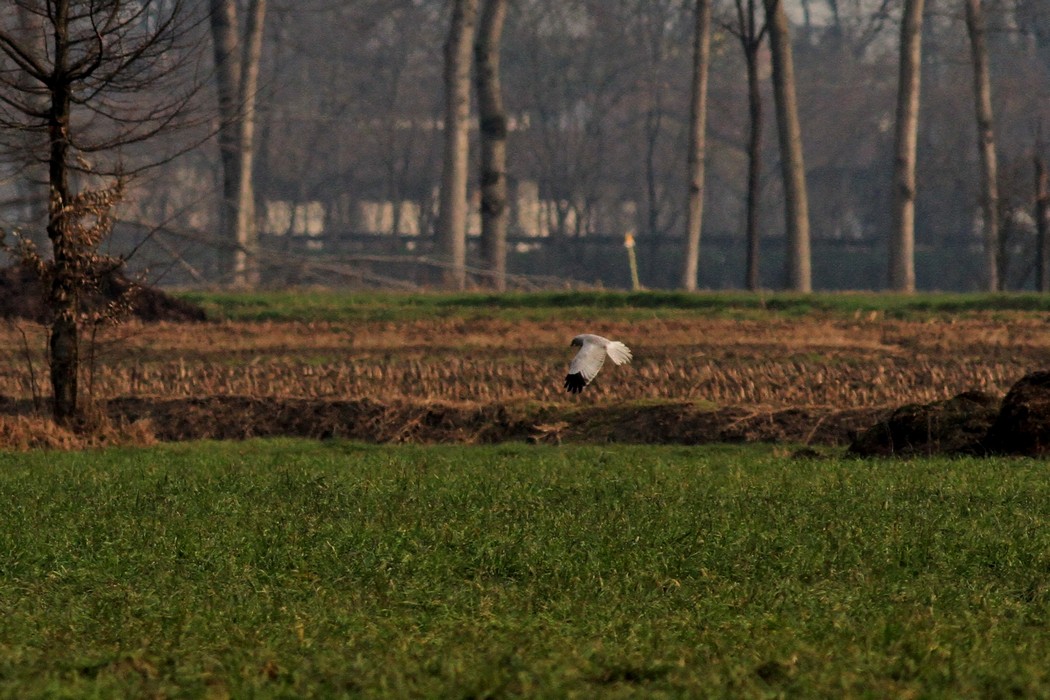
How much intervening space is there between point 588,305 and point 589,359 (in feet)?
66.4

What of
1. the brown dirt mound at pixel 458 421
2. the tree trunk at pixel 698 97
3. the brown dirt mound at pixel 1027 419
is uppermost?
the tree trunk at pixel 698 97

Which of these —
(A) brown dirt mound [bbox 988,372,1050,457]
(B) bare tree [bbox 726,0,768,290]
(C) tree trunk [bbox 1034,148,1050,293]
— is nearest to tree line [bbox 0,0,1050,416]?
(C) tree trunk [bbox 1034,148,1050,293]

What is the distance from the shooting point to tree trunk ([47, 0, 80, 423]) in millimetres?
18281

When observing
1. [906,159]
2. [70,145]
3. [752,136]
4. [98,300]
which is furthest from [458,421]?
[752,136]

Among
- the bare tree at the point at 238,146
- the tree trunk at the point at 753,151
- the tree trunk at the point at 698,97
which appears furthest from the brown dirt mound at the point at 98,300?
the tree trunk at the point at 753,151

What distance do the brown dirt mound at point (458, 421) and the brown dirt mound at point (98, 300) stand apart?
9684 millimetres

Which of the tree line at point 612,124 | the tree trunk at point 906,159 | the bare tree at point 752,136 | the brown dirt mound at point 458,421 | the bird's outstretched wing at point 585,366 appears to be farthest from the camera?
the tree line at point 612,124

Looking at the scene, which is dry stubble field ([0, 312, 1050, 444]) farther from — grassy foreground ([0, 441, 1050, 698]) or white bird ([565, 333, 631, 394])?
white bird ([565, 333, 631, 394])

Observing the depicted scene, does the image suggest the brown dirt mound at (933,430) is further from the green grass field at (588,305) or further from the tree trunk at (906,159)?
the tree trunk at (906,159)

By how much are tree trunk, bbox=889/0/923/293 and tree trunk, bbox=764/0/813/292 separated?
2.14m

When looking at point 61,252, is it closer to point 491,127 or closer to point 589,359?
point 589,359

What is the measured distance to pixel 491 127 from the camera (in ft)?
144

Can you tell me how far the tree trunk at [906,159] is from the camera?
4422 centimetres

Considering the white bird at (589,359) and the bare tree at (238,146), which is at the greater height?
the bare tree at (238,146)
